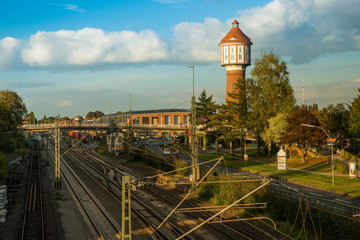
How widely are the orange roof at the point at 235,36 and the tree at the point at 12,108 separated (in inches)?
2208

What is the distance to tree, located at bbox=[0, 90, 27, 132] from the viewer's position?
93.6m

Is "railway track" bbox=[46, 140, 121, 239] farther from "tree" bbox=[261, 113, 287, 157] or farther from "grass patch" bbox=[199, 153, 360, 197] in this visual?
"tree" bbox=[261, 113, 287, 157]

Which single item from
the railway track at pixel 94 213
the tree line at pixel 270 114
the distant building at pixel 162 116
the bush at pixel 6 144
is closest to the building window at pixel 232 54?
the tree line at pixel 270 114

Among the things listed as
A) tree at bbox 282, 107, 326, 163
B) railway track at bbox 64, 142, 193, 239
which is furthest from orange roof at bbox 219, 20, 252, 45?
railway track at bbox 64, 142, 193, 239

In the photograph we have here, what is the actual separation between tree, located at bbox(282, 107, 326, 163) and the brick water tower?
3160 cm

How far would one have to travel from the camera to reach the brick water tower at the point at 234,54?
91.1 meters

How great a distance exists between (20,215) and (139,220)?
11623 millimetres

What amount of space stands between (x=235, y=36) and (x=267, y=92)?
27565 millimetres

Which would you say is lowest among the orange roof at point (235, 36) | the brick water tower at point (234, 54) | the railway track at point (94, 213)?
the railway track at point (94, 213)

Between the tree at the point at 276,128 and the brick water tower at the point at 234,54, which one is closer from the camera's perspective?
the tree at the point at 276,128

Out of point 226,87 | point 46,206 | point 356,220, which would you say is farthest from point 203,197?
point 226,87

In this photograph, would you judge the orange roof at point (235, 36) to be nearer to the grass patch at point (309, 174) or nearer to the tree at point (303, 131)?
the grass patch at point (309, 174)

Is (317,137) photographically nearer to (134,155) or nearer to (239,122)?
(239,122)

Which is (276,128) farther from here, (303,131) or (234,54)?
(234,54)
